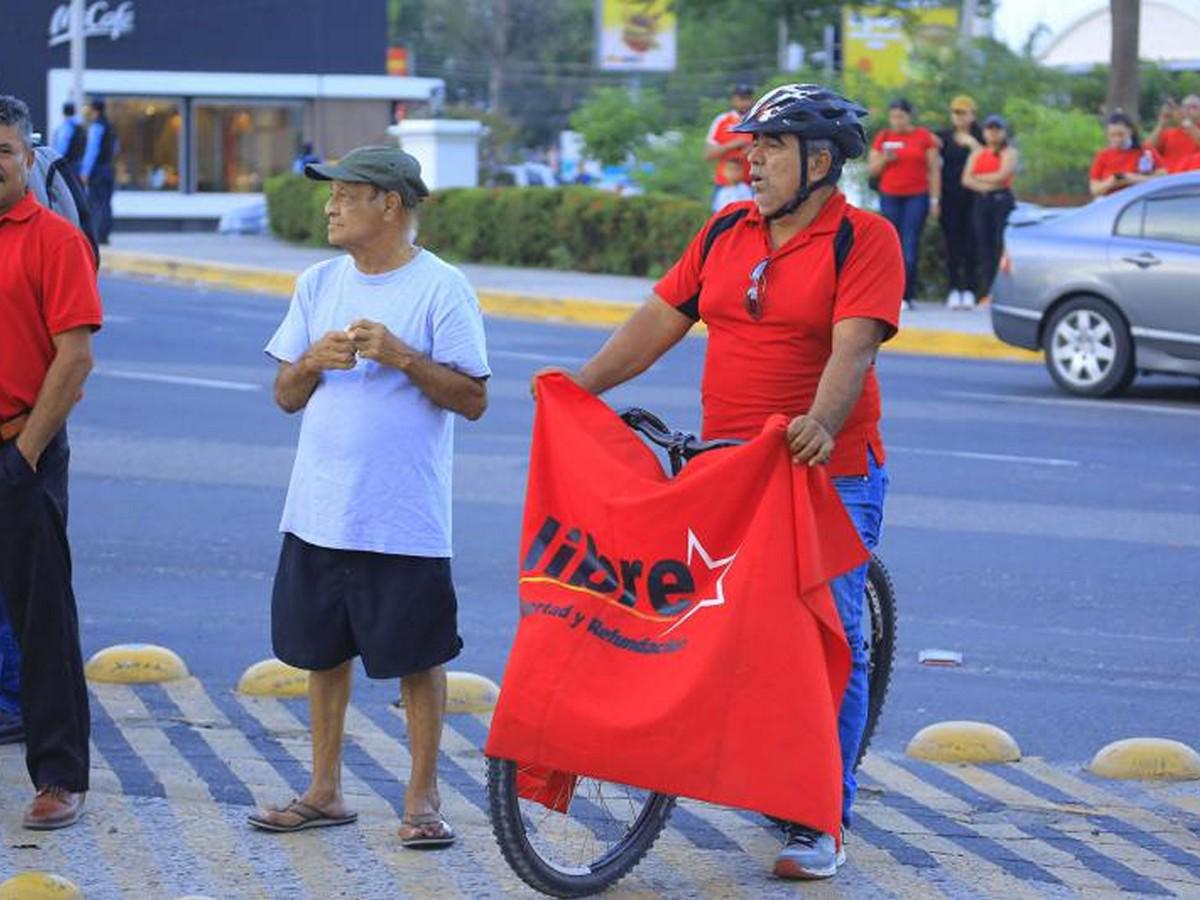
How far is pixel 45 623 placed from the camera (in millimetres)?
6055

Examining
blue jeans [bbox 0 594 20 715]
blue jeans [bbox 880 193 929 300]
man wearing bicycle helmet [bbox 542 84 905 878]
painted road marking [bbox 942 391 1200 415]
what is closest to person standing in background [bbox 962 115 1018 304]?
blue jeans [bbox 880 193 929 300]

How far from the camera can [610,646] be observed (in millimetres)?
5430

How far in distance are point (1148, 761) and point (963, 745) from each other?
533mm

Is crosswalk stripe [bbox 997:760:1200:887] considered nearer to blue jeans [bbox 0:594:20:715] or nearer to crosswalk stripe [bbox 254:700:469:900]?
crosswalk stripe [bbox 254:700:469:900]

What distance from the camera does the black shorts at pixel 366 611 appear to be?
5848 mm

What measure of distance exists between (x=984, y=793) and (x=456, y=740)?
157 cm

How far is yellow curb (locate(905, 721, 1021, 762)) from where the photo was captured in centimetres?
706

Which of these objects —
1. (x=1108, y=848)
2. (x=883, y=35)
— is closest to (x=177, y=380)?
(x=1108, y=848)

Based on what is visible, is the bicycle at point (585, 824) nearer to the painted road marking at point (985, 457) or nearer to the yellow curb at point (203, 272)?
the painted road marking at point (985, 457)

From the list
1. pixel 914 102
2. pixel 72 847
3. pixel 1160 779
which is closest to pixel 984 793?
pixel 1160 779

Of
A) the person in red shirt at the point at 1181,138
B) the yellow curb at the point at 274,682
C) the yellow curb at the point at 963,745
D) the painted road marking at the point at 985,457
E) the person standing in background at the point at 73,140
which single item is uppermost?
the person in red shirt at the point at 1181,138

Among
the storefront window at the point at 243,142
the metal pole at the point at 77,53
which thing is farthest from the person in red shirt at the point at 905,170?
the storefront window at the point at 243,142

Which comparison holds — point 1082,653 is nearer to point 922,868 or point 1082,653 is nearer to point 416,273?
point 922,868

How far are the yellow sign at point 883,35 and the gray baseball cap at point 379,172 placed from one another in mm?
31482
